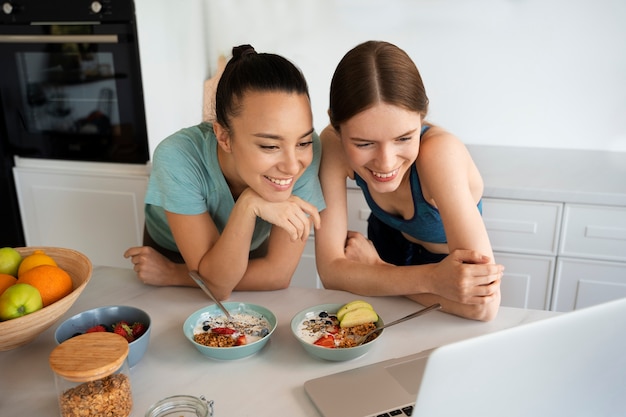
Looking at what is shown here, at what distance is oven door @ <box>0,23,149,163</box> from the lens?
229 cm

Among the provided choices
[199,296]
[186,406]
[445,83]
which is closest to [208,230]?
[199,296]

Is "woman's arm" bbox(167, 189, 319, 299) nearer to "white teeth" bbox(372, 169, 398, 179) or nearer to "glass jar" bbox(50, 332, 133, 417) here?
"white teeth" bbox(372, 169, 398, 179)

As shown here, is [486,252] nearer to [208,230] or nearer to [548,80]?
[208,230]

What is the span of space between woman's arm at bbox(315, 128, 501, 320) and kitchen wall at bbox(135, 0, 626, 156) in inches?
48.3

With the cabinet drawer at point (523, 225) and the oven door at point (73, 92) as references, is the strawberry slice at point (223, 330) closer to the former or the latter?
the cabinet drawer at point (523, 225)

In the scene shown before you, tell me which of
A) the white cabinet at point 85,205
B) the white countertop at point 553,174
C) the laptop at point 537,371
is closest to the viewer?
the laptop at point 537,371

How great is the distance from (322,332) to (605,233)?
57.0 inches

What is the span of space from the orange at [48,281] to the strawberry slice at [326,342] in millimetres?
474

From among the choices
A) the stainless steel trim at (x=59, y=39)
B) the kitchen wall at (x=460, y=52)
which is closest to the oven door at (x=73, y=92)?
the stainless steel trim at (x=59, y=39)

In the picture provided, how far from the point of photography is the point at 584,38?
7.64 feet

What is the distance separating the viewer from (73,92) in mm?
2393

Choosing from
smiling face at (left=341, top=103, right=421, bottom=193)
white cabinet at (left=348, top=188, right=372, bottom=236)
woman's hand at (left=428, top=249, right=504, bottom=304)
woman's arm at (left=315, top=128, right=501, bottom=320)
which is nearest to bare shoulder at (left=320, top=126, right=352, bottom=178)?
woman's arm at (left=315, top=128, right=501, bottom=320)

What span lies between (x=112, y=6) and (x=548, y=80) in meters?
1.92

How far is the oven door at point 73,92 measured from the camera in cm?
229
